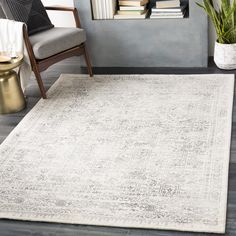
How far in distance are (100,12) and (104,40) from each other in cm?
24

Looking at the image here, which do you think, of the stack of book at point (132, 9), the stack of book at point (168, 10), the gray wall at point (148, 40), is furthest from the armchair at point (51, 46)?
the stack of book at point (168, 10)

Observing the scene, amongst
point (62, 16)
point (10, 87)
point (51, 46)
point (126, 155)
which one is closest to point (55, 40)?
point (51, 46)

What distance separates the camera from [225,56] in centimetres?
394

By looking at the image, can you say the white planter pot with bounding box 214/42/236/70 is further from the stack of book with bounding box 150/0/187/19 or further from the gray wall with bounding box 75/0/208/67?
the stack of book with bounding box 150/0/187/19

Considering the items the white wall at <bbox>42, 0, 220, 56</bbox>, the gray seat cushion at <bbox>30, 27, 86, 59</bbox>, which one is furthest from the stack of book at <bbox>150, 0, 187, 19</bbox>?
the white wall at <bbox>42, 0, 220, 56</bbox>

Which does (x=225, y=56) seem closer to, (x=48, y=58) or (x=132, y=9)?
(x=132, y=9)

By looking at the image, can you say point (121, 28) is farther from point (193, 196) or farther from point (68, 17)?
point (193, 196)

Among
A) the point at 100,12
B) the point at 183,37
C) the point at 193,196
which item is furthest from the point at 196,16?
the point at 193,196

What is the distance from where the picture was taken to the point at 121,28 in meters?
4.16

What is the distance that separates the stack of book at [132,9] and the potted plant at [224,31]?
500mm

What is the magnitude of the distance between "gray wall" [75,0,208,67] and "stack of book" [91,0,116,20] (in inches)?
2.0

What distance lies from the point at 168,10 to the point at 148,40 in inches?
11.7

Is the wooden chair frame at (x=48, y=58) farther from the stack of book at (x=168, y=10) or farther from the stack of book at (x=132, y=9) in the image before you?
the stack of book at (x=168, y=10)

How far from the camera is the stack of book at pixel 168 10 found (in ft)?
13.2
